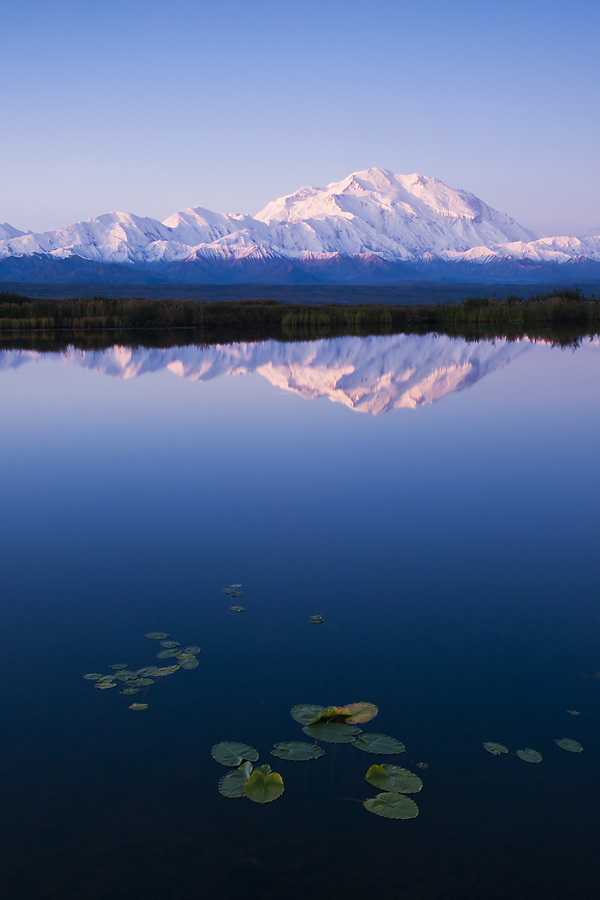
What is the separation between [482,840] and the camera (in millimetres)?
3000

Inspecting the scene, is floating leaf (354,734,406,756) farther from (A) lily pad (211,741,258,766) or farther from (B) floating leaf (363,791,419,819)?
(A) lily pad (211,741,258,766)

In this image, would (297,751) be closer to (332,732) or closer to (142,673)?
(332,732)

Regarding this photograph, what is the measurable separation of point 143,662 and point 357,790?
5.34 ft

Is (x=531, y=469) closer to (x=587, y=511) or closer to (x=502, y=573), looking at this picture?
(x=587, y=511)

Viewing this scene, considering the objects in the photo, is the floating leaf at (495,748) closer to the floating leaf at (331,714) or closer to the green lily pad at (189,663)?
the floating leaf at (331,714)

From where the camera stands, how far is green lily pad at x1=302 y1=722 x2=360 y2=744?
3572 mm

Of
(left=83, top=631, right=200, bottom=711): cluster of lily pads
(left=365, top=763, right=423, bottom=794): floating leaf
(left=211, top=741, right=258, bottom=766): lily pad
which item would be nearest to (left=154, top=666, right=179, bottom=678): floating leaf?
(left=83, top=631, right=200, bottom=711): cluster of lily pads

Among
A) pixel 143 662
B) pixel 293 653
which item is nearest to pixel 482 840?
pixel 293 653

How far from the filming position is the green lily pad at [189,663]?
14.0 feet

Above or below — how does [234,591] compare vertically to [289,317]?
below

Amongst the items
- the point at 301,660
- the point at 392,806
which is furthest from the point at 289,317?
the point at 392,806

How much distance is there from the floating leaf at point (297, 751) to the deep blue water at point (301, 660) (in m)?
0.06

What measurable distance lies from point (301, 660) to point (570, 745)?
156 centimetres

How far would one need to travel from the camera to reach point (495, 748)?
3502 mm
